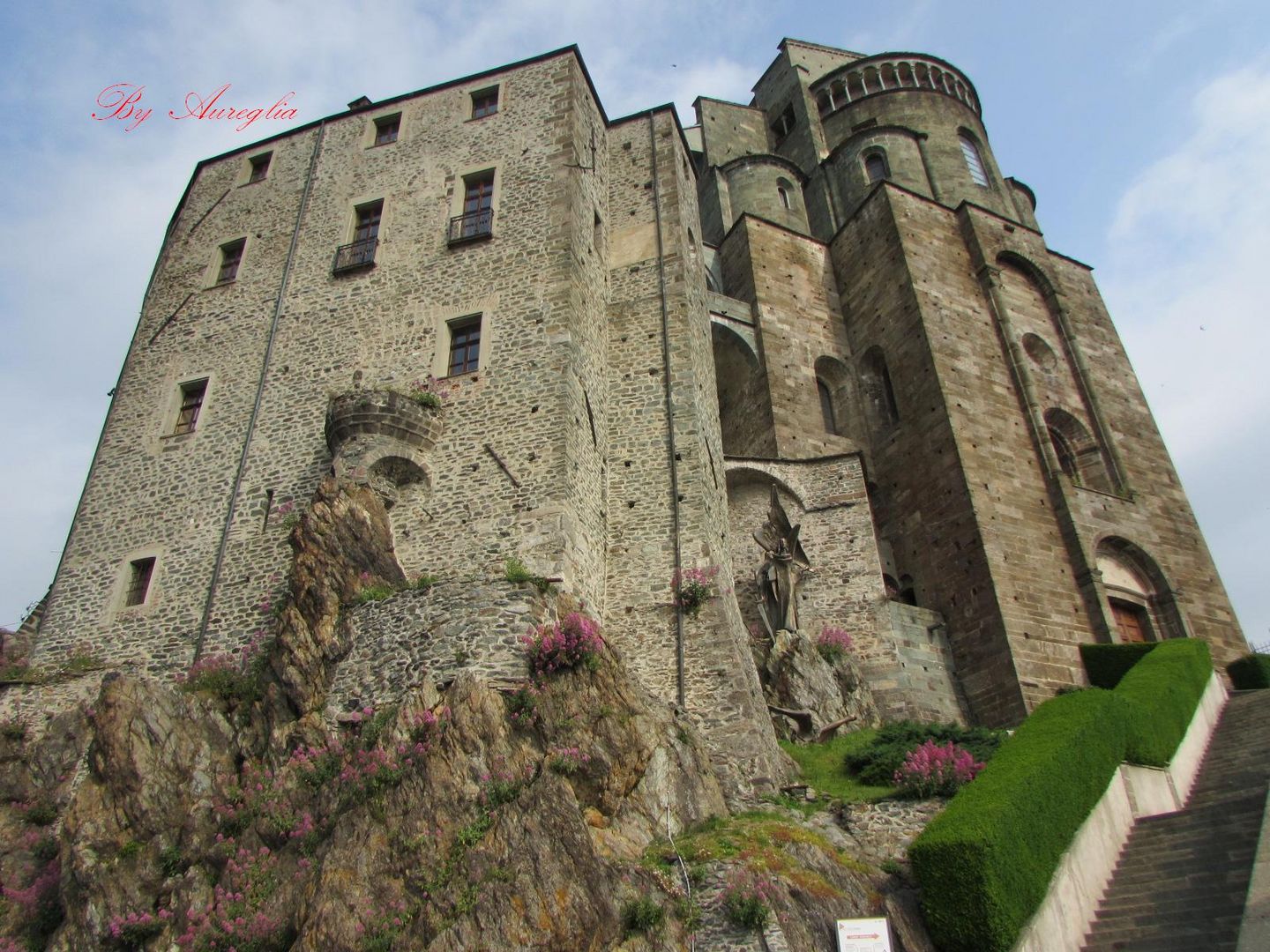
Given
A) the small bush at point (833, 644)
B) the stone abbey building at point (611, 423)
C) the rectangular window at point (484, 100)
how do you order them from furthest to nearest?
the rectangular window at point (484, 100)
the small bush at point (833, 644)
the stone abbey building at point (611, 423)

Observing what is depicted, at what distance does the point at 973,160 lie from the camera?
1227 inches

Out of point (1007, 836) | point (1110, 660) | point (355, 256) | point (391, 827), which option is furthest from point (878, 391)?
point (391, 827)

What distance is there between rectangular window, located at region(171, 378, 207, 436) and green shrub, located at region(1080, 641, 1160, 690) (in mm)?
17490

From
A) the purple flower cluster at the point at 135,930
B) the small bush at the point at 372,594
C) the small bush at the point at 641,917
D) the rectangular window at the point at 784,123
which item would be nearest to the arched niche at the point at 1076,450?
the small bush at the point at 372,594

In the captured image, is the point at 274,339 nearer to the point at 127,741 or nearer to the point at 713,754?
the point at 127,741

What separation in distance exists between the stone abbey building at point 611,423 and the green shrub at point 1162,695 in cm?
186

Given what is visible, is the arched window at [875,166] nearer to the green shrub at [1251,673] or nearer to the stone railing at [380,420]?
the green shrub at [1251,673]

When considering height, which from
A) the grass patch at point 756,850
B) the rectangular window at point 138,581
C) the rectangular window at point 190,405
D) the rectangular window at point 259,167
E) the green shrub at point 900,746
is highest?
the rectangular window at point 259,167

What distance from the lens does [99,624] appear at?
1584 cm

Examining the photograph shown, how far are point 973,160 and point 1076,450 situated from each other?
12.2 m

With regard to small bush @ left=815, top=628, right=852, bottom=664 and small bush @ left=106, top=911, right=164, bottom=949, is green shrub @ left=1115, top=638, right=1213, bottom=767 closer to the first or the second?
small bush @ left=815, top=628, right=852, bottom=664

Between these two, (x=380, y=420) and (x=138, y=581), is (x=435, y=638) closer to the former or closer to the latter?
(x=380, y=420)

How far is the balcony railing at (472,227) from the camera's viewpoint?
1844 cm

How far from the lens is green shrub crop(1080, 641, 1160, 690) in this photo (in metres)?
17.8
